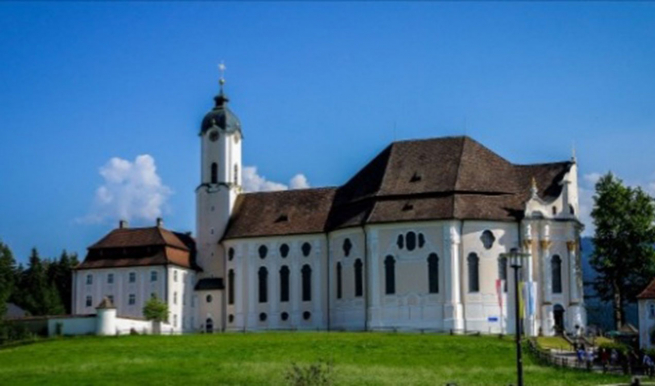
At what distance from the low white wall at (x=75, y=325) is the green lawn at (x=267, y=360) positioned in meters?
4.71

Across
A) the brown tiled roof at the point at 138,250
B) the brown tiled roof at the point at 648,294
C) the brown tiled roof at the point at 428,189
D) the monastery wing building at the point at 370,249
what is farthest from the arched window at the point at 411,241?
the brown tiled roof at the point at 138,250

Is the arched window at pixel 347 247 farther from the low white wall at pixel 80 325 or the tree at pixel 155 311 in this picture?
the low white wall at pixel 80 325

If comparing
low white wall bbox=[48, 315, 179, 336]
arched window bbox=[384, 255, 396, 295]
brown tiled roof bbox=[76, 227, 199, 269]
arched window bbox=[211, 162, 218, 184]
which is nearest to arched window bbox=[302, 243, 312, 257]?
arched window bbox=[384, 255, 396, 295]

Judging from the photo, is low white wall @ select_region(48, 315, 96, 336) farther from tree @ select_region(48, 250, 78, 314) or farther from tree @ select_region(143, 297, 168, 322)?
tree @ select_region(48, 250, 78, 314)

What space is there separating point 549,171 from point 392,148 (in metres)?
12.3

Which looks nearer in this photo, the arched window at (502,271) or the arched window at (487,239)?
the arched window at (502,271)

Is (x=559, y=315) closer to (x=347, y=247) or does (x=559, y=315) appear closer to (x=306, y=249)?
(x=347, y=247)

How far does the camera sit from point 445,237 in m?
78.6

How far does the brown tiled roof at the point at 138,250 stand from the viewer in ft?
295

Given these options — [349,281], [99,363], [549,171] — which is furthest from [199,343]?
[549,171]

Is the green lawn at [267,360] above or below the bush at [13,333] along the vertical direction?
below

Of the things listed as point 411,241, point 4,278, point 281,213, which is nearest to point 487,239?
point 411,241

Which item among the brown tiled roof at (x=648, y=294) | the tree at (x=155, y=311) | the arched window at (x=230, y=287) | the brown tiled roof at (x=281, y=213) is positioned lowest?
the tree at (x=155, y=311)

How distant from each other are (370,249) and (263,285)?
12.4 meters
